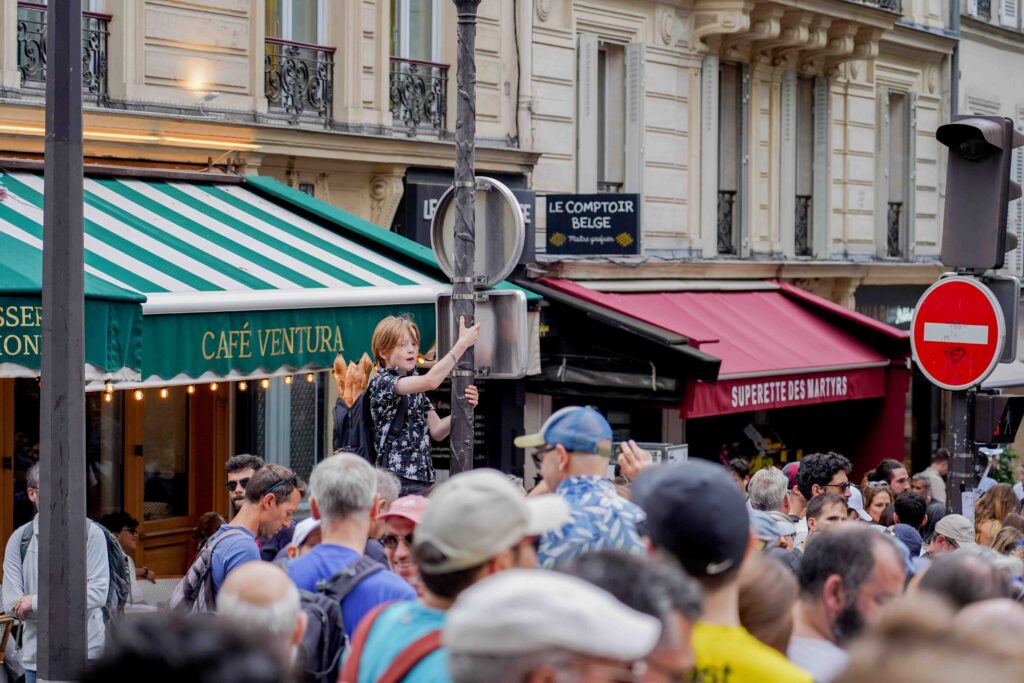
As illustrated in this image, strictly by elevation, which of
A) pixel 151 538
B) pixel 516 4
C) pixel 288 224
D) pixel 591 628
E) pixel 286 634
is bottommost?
pixel 151 538

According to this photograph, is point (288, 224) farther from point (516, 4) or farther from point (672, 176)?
point (672, 176)

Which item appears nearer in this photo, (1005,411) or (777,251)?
(1005,411)

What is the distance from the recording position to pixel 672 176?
18406mm

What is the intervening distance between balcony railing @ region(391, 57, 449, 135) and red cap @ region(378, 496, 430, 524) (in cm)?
844

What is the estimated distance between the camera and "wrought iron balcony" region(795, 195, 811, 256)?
2092 centimetres

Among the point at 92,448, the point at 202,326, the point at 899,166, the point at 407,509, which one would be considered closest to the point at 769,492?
the point at 407,509

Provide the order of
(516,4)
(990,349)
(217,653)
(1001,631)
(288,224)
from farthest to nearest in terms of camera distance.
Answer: (516,4) → (288,224) → (990,349) → (1001,631) → (217,653)

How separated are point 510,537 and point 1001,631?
3.67 feet

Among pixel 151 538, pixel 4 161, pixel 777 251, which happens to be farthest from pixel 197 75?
pixel 777 251

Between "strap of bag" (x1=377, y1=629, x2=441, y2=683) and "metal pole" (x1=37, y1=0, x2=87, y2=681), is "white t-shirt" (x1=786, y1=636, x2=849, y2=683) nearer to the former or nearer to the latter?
"strap of bag" (x1=377, y1=629, x2=441, y2=683)

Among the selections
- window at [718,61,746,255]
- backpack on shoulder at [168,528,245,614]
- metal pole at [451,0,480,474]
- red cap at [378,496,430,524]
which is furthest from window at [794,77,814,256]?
backpack on shoulder at [168,528,245,614]

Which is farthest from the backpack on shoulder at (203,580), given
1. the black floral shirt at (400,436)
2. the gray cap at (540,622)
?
the gray cap at (540,622)

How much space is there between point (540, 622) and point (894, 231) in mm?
20867

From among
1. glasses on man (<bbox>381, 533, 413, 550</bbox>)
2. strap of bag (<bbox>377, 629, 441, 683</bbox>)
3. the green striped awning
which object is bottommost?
glasses on man (<bbox>381, 533, 413, 550</bbox>)
